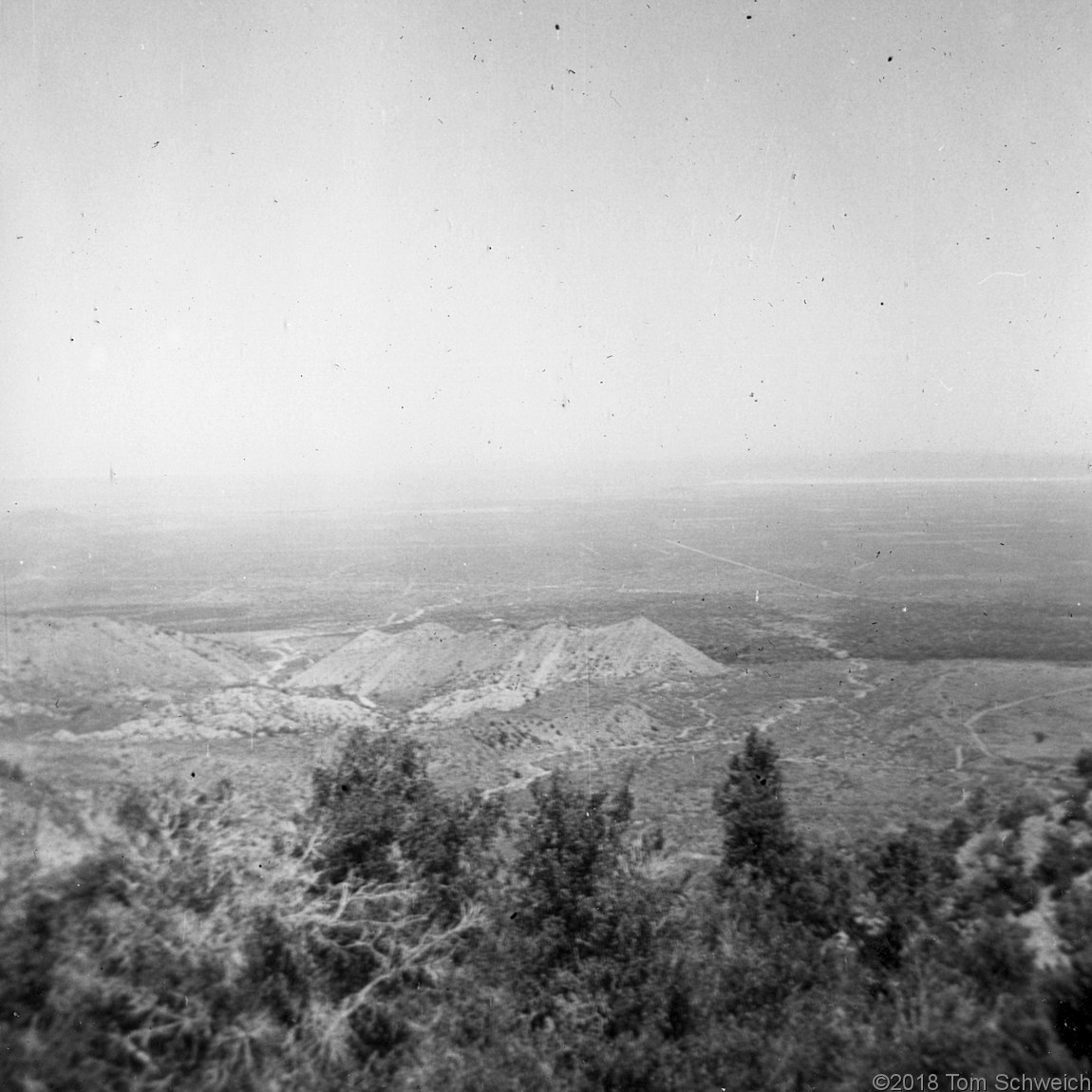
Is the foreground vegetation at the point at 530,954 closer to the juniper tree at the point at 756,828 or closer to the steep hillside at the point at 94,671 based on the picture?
the juniper tree at the point at 756,828

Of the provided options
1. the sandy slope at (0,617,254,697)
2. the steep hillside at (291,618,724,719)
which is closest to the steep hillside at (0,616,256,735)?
the sandy slope at (0,617,254,697)

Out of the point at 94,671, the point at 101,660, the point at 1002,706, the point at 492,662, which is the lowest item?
the point at 1002,706

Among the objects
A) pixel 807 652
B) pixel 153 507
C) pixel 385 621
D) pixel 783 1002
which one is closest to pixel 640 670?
pixel 807 652

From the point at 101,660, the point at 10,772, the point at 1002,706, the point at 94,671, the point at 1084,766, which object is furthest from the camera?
the point at 101,660

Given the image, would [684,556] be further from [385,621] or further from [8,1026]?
[8,1026]

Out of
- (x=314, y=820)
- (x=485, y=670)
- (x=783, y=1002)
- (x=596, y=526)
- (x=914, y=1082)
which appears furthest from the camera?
(x=596, y=526)

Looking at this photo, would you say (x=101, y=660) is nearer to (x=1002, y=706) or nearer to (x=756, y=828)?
(x=756, y=828)

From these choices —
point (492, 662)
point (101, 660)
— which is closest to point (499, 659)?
point (492, 662)

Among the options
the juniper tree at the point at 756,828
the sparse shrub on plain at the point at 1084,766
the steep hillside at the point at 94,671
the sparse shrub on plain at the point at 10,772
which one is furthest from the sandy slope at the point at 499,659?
the sparse shrub on plain at the point at 1084,766
